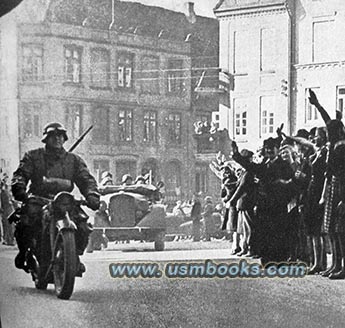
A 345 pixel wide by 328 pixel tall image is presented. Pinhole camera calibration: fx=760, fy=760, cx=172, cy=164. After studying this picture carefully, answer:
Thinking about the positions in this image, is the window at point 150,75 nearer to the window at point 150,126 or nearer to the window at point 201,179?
the window at point 150,126

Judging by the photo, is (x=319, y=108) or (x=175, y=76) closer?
(x=319, y=108)

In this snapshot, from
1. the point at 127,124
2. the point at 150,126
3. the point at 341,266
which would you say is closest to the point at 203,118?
the point at 150,126

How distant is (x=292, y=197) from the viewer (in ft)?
11.5

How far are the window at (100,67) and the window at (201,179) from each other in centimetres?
62

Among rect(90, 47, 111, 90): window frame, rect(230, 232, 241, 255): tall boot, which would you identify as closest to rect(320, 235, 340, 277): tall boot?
rect(230, 232, 241, 255): tall boot

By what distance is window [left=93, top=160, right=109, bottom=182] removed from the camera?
147 inches

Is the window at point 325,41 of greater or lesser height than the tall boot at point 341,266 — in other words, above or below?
above

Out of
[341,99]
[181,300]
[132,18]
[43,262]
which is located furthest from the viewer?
[43,262]

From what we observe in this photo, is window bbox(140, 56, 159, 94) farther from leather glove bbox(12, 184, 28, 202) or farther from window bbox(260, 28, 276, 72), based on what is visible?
leather glove bbox(12, 184, 28, 202)

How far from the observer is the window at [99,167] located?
3.72 m

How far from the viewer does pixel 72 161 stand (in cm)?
374

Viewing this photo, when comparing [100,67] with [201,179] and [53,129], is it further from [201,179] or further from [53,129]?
[201,179]

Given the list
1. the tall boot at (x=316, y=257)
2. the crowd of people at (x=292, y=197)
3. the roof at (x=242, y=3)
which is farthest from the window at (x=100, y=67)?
the tall boot at (x=316, y=257)

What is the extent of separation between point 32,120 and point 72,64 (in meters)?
0.35
